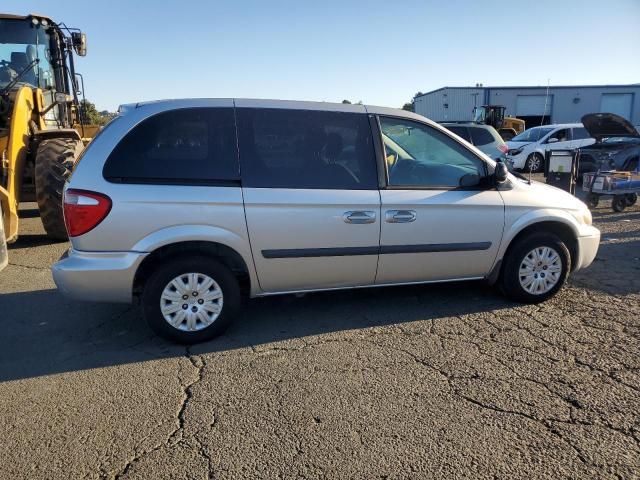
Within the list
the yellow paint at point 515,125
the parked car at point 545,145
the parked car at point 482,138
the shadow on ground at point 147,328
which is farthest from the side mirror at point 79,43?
the yellow paint at point 515,125

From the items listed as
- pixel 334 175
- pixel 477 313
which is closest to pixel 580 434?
pixel 477 313

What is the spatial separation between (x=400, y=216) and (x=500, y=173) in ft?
3.33

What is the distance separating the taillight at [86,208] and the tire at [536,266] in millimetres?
3475

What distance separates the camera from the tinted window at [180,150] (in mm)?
3672

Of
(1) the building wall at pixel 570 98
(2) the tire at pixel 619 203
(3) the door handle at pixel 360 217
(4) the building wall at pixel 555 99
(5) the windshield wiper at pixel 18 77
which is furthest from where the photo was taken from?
(1) the building wall at pixel 570 98

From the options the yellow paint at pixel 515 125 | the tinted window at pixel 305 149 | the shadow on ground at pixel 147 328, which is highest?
the yellow paint at pixel 515 125

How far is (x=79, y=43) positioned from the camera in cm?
821

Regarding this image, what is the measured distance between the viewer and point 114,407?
3061 millimetres

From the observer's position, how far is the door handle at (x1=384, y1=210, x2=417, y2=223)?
4119mm

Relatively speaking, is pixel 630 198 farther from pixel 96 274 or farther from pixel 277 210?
pixel 96 274

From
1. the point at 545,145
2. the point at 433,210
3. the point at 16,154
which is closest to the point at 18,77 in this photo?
the point at 16,154

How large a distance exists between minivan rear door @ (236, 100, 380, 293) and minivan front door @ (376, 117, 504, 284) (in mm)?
190

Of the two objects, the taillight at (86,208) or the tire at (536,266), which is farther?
Result: the tire at (536,266)

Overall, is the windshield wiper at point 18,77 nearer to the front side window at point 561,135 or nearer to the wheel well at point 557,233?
the wheel well at point 557,233
